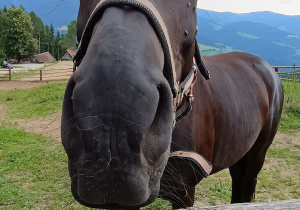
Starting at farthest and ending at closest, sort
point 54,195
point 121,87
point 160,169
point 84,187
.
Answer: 1. point 54,195
2. point 160,169
3. point 84,187
4. point 121,87

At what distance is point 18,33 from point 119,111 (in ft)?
167

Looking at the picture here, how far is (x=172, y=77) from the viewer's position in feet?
4.41

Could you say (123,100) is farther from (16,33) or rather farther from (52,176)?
(16,33)

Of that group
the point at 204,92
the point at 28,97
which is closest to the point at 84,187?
the point at 204,92

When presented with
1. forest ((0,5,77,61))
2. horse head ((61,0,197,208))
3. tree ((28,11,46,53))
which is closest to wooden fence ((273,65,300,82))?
horse head ((61,0,197,208))

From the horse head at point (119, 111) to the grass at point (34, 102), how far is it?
9207 millimetres

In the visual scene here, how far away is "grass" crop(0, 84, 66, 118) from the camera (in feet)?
33.3

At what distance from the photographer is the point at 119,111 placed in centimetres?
98

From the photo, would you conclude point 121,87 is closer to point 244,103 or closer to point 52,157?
point 244,103

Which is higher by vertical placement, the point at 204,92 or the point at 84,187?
the point at 204,92

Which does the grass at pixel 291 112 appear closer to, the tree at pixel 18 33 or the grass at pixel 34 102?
the grass at pixel 34 102

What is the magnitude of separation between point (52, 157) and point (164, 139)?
534 centimetres

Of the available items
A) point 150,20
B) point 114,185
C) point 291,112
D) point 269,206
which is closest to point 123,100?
point 114,185

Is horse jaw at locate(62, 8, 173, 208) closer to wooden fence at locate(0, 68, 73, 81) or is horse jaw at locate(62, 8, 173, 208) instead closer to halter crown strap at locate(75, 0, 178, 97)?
halter crown strap at locate(75, 0, 178, 97)
